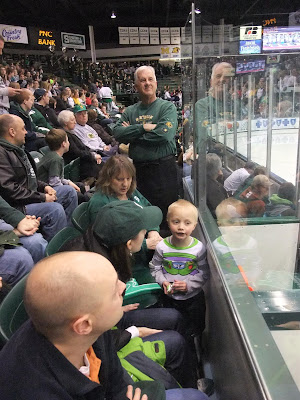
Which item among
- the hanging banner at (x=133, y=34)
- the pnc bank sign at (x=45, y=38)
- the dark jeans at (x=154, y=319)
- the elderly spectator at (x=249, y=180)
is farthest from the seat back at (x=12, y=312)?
the hanging banner at (x=133, y=34)

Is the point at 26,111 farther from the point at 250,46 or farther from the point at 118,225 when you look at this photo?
the point at 118,225

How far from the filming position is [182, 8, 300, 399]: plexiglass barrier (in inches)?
45.3

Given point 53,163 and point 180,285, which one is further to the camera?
point 53,163

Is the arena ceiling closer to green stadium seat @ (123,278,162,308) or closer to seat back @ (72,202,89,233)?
seat back @ (72,202,89,233)

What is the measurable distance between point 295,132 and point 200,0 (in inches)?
41.8

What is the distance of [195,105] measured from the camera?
99.1 inches

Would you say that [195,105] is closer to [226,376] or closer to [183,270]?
[183,270]

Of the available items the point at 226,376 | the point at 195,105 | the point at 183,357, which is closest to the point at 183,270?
the point at 183,357

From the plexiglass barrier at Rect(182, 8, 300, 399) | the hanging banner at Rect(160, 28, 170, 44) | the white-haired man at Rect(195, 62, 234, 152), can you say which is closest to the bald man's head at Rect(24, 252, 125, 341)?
the plexiglass barrier at Rect(182, 8, 300, 399)

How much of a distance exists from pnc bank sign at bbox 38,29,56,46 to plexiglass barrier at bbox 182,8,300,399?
15783 mm

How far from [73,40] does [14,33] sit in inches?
150

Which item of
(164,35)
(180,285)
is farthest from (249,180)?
(164,35)

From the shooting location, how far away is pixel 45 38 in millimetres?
16797

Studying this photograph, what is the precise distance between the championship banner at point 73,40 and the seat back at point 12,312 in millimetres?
18442
